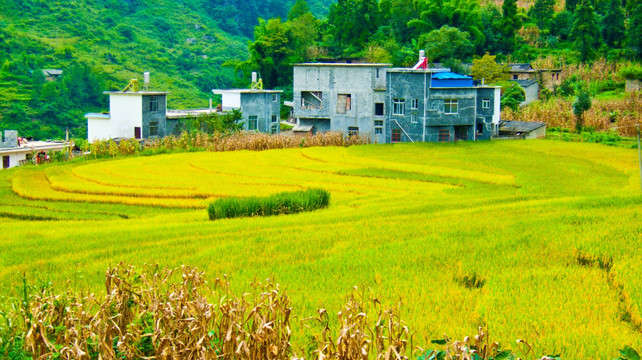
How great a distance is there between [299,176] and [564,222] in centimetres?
1526

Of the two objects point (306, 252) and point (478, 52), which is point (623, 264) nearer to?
point (306, 252)

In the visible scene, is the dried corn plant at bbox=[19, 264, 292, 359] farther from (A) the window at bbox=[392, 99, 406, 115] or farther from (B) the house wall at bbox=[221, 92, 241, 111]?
(B) the house wall at bbox=[221, 92, 241, 111]

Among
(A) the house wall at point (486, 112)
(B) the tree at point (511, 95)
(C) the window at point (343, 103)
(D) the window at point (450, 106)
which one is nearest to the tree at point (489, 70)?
(B) the tree at point (511, 95)

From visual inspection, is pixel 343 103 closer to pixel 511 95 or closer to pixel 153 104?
pixel 153 104

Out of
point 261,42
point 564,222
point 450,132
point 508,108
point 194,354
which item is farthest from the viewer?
point 261,42

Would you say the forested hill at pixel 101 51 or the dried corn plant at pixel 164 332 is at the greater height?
the forested hill at pixel 101 51

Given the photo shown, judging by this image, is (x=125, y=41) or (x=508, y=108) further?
(x=125, y=41)

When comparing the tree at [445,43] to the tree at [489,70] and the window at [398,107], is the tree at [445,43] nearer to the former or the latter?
the tree at [489,70]

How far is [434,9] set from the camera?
6931 centimetres

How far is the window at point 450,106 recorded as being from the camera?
4822cm

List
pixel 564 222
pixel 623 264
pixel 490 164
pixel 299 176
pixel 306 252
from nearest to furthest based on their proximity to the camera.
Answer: pixel 623 264 → pixel 306 252 → pixel 564 222 → pixel 299 176 → pixel 490 164

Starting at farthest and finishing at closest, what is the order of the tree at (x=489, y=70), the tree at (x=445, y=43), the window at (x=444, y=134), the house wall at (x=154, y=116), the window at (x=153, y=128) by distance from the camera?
the tree at (x=445, y=43) → the tree at (x=489, y=70) → the window at (x=153, y=128) → the house wall at (x=154, y=116) → the window at (x=444, y=134)

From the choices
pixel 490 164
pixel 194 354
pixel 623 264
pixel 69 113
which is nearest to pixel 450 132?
pixel 490 164

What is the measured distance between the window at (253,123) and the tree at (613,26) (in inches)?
1212
